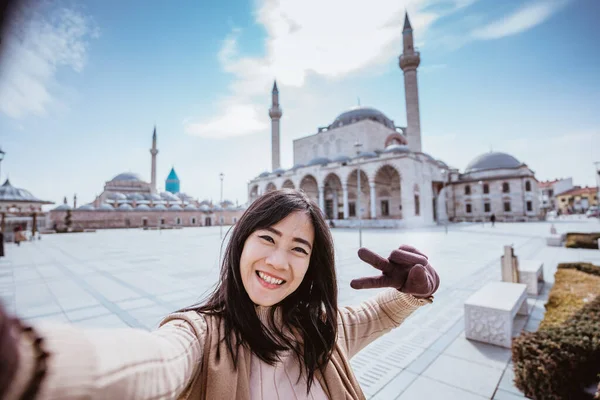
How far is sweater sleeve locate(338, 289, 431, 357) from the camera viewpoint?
4.73 feet

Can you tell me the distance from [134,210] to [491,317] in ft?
140

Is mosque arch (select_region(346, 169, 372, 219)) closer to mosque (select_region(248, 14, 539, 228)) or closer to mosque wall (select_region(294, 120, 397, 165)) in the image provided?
mosque (select_region(248, 14, 539, 228))

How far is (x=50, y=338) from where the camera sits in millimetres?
403

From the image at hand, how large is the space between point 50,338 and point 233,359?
2.18ft

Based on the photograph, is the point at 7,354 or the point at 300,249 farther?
the point at 300,249

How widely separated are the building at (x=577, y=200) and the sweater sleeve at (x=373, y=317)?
221 ft

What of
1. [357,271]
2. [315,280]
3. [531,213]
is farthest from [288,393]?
[531,213]

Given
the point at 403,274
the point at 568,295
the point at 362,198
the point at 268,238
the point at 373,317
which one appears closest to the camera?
the point at 268,238

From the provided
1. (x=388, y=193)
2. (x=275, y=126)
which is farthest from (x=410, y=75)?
(x=275, y=126)

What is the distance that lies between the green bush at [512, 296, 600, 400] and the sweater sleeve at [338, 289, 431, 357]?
167 centimetres

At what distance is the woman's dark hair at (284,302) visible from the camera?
1.05m

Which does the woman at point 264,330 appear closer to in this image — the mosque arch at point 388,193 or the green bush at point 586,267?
the green bush at point 586,267

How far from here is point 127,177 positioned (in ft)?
154

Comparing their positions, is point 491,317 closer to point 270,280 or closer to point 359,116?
point 270,280
